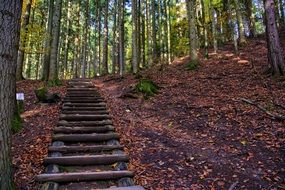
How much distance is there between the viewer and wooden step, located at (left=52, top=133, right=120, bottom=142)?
7836 millimetres

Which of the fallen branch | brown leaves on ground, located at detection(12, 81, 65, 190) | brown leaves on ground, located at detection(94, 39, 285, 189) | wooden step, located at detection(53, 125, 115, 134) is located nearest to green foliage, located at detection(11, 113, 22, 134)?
brown leaves on ground, located at detection(12, 81, 65, 190)

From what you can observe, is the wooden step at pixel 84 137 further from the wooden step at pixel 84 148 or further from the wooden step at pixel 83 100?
the wooden step at pixel 83 100

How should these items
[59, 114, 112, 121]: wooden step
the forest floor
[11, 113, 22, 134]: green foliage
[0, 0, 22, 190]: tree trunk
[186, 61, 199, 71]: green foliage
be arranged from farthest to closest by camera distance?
[186, 61, 199, 71]: green foliage
[59, 114, 112, 121]: wooden step
[11, 113, 22, 134]: green foliage
the forest floor
[0, 0, 22, 190]: tree trunk

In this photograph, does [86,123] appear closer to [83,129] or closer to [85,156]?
[83,129]

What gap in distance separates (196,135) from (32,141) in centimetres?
444

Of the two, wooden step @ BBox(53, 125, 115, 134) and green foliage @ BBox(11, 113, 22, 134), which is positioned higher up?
green foliage @ BBox(11, 113, 22, 134)

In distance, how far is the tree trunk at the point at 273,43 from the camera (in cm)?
1221

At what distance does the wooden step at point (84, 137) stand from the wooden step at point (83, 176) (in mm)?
2155

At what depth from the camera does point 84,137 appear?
317 inches

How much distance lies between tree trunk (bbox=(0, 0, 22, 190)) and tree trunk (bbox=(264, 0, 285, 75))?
10.4m

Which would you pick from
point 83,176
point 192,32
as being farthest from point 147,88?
point 83,176

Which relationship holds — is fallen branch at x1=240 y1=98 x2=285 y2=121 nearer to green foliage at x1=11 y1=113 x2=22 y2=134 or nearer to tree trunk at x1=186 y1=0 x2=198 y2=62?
tree trunk at x1=186 y1=0 x2=198 y2=62

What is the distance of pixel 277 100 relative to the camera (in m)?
10.1

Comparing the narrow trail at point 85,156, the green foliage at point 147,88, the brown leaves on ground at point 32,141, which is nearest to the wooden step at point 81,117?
→ the narrow trail at point 85,156
